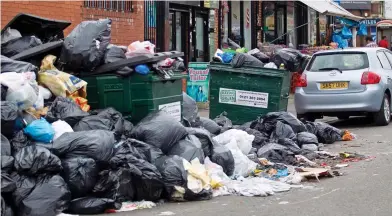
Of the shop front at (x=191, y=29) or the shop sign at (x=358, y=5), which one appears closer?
the shop front at (x=191, y=29)

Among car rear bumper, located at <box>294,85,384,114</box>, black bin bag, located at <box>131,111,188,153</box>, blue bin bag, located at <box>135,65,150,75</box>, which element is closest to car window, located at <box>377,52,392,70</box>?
car rear bumper, located at <box>294,85,384,114</box>

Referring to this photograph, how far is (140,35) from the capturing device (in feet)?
46.1

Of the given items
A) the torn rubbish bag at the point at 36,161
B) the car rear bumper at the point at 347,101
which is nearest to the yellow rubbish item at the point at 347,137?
the car rear bumper at the point at 347,101

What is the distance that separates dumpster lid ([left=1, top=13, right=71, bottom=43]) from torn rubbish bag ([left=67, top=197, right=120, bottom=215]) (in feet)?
9.43

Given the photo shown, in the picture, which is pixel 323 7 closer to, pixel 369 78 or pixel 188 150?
pixel 369 78

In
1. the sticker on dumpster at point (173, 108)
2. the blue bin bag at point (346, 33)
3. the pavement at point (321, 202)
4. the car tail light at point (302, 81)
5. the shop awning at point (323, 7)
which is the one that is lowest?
the pavement at point (321, 202)

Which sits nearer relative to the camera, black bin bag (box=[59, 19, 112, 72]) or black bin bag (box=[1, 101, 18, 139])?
black bin bag (box=[1, 101, 18, 139])

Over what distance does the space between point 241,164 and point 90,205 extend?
223 cm

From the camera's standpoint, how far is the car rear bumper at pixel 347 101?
1202 centimetres

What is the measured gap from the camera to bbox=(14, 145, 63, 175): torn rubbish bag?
600 centimetres

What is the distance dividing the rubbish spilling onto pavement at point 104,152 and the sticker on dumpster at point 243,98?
5.64 ft

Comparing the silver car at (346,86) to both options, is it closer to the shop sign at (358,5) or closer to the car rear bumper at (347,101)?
the car rear bumper at (347,101)

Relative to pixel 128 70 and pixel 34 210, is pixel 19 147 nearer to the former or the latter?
pixel 34 210

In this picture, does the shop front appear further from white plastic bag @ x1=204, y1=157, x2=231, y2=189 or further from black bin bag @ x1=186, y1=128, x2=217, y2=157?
white plastic bag @ x1=204, y1=157, x2=231, y2=189
